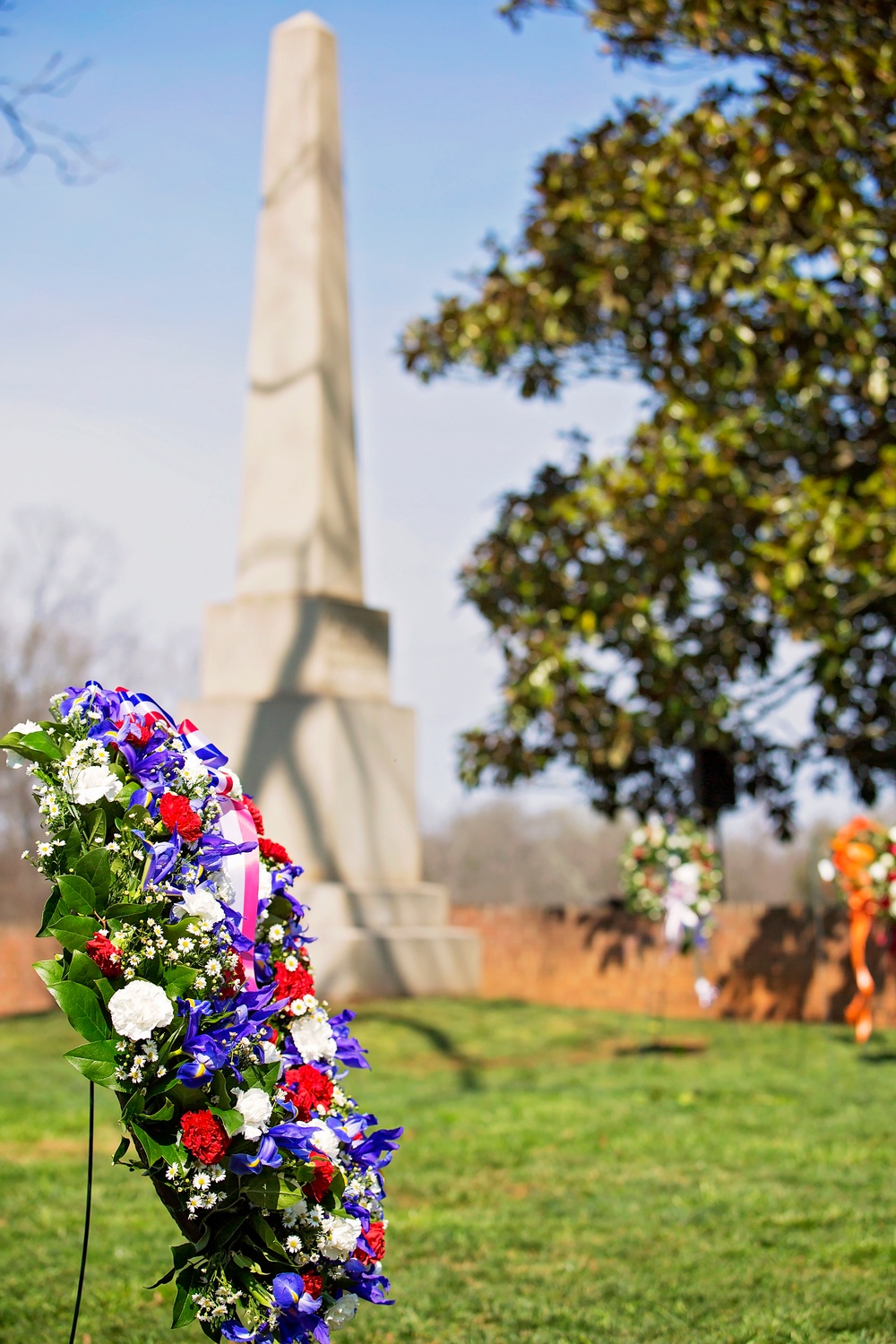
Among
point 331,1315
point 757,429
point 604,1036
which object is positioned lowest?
point 604,1036

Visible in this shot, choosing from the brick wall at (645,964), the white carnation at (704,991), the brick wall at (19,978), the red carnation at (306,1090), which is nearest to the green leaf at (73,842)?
the red carnation at (306,1090)

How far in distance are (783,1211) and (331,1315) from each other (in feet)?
10.2

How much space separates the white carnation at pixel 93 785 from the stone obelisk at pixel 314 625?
9539 mm

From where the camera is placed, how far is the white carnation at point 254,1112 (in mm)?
2338

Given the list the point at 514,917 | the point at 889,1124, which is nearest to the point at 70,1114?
the point at 889,1124

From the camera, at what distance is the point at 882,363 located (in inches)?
449

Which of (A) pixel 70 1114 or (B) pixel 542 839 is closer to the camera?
(A) pixel 70 1114

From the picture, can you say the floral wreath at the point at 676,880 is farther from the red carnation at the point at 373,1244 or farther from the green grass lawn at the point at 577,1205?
the red carnation at the point at 373,1244

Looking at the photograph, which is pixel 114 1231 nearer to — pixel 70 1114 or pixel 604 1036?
pixel 70 1114

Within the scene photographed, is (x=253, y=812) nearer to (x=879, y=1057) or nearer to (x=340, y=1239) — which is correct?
(x=340, y=1239)

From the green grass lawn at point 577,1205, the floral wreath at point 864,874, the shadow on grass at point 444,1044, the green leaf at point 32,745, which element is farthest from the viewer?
the shadow on grass at point 444,1044

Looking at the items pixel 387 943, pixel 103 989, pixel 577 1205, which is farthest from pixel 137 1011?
pixel 387 943

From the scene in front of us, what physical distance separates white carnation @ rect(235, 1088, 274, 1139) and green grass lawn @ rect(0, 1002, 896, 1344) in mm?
1800

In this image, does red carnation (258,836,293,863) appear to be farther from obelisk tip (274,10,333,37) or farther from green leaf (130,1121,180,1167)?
obelisk tip (274,10,333,37)
